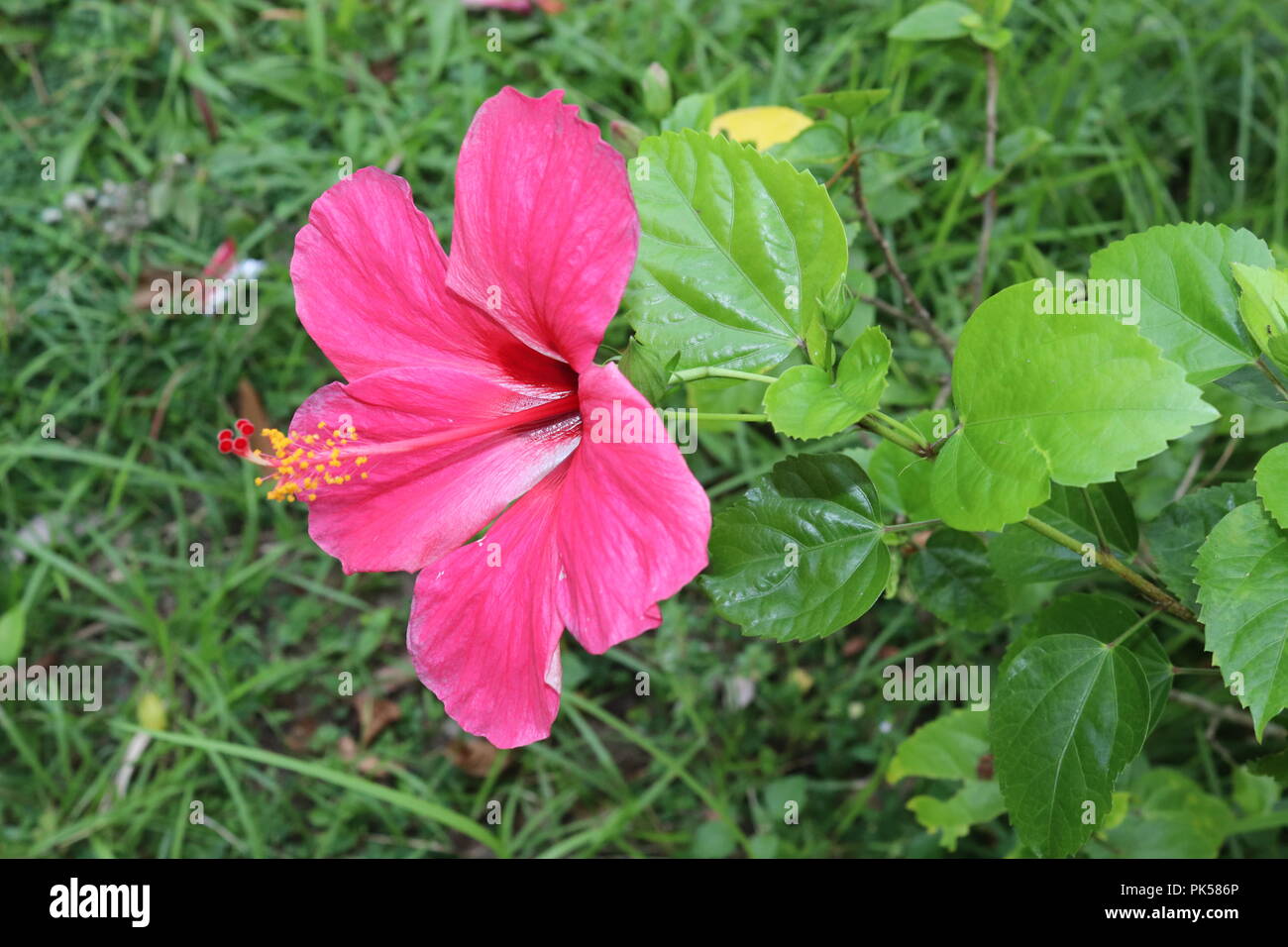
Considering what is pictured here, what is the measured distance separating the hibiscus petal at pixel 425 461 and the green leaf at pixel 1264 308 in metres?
0.70

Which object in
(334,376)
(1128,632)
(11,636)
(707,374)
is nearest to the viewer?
(707,374)

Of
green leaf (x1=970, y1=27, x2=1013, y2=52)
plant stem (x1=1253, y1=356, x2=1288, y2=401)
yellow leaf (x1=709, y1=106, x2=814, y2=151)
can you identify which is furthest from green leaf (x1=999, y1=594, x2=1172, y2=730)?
yellow leaf (x1=709, y1=106, x2=814, y2=151)

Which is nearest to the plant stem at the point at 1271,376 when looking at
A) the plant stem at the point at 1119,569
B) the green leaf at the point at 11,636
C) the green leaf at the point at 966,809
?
the plant stem at the point at 1119,569

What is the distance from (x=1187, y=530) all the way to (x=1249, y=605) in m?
0.23

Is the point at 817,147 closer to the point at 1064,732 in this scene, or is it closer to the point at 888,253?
the point at 888,253

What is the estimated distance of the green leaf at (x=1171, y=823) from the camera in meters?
1.69

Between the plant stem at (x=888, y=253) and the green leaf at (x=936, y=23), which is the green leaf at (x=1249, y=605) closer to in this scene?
the plant stem at (x=888, y=253)

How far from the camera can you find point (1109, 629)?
118 cm

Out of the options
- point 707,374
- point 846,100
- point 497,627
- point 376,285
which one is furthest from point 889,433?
point 846,100

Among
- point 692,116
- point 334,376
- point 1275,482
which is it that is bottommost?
point 1275,482

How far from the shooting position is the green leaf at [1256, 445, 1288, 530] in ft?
3.05

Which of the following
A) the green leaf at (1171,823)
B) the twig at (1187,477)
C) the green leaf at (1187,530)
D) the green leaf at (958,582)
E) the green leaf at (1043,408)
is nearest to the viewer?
the green leaf at (1043,408)
